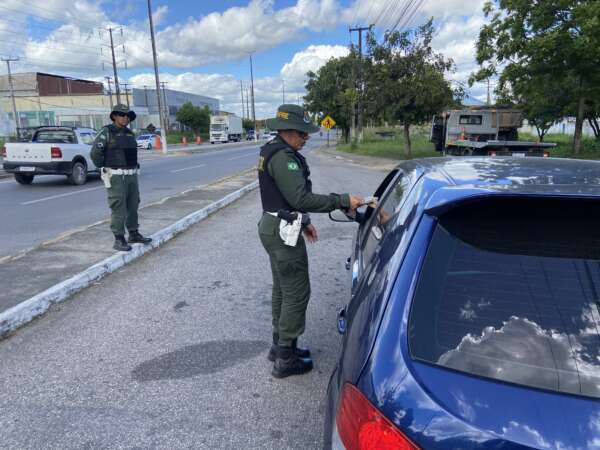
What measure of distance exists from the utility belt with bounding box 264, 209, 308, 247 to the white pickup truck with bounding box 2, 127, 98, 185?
11.8 m

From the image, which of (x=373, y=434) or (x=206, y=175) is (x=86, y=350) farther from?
(x=206, y=175)

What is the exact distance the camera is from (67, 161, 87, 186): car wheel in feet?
45.9

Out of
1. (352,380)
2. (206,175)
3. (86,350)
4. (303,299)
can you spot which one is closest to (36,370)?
(86,350)

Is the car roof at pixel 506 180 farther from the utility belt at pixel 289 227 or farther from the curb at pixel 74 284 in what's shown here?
the curb at pixel 74 284

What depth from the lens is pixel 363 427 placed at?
4.41 feet

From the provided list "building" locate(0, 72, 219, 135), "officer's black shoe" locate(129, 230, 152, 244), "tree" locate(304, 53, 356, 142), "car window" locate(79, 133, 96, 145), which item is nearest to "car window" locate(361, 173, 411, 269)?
"officer's black shoe" locate(129, 230, 152, 244)

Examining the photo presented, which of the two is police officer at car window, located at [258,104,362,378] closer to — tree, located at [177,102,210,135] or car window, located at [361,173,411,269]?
car window, located at [361,173,411,269]

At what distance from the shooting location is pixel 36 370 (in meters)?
3.27

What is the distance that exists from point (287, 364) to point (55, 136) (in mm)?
14072

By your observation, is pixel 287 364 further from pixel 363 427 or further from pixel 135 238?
pixel 135 238

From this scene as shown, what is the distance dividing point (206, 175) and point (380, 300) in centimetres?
1669

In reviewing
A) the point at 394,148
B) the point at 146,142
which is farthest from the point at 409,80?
the point at 146,142

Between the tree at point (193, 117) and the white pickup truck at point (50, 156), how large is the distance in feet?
204

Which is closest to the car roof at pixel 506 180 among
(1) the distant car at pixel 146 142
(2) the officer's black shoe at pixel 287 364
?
(2) the officer's black shoe at pixel 287 364
